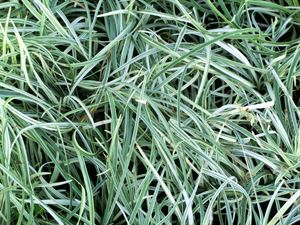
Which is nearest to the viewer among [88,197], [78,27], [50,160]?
[88,197]

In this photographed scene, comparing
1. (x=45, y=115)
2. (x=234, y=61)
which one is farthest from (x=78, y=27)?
(x=234, y=61)

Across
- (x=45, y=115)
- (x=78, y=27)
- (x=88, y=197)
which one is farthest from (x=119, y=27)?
(x=88, y=197)

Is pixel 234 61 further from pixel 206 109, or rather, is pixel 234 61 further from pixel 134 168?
pixel 134 168

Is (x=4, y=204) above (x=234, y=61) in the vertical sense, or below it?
below

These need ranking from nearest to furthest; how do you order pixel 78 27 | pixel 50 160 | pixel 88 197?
pixel 88 197, pixel 50 160, pixel 78 27

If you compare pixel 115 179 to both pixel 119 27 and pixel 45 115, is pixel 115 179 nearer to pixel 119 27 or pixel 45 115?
pixel 45 115

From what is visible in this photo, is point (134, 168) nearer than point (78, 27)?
Yes
